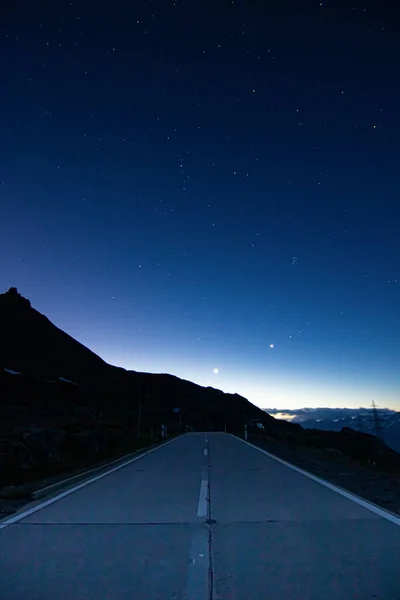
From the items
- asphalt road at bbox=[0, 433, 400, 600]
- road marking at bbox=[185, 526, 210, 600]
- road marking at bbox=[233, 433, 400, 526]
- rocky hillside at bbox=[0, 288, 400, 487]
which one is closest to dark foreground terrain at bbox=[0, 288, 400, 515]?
rocky hillside at bbox=[0, 288, 400, 487]

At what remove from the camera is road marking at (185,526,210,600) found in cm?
370

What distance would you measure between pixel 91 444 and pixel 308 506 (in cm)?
1451

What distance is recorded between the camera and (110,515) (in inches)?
265

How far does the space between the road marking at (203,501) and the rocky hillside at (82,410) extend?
17.6 ft

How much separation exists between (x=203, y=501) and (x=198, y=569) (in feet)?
12.3

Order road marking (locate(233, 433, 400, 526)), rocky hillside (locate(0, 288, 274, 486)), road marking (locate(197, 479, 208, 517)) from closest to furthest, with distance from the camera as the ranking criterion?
1. road marking (locate(233, 433, 400, 526))
2. road marking (locate(197, 479, 208, 517))
3. rocky hillside (locate(0, 288, 274, 486))

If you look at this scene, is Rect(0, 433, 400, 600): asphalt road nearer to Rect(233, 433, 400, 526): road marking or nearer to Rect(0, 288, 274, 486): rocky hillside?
Rect(233, 433, 400, 526): road marking

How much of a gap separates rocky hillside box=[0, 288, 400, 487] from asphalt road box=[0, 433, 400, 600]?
6.04 meters

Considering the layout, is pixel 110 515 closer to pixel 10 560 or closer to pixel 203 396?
pixel 10 560

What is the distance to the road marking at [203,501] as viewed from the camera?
6824 millimetres

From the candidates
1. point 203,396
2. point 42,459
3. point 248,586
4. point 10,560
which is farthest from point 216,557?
point 203,396

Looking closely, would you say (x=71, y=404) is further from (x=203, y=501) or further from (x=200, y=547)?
(x=200, y=547)

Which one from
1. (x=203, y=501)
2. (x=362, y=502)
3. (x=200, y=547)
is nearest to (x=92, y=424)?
(x=203, y=501)

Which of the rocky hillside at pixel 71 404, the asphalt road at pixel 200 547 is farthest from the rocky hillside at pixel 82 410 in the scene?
the asphalt road at pixel 200 547
